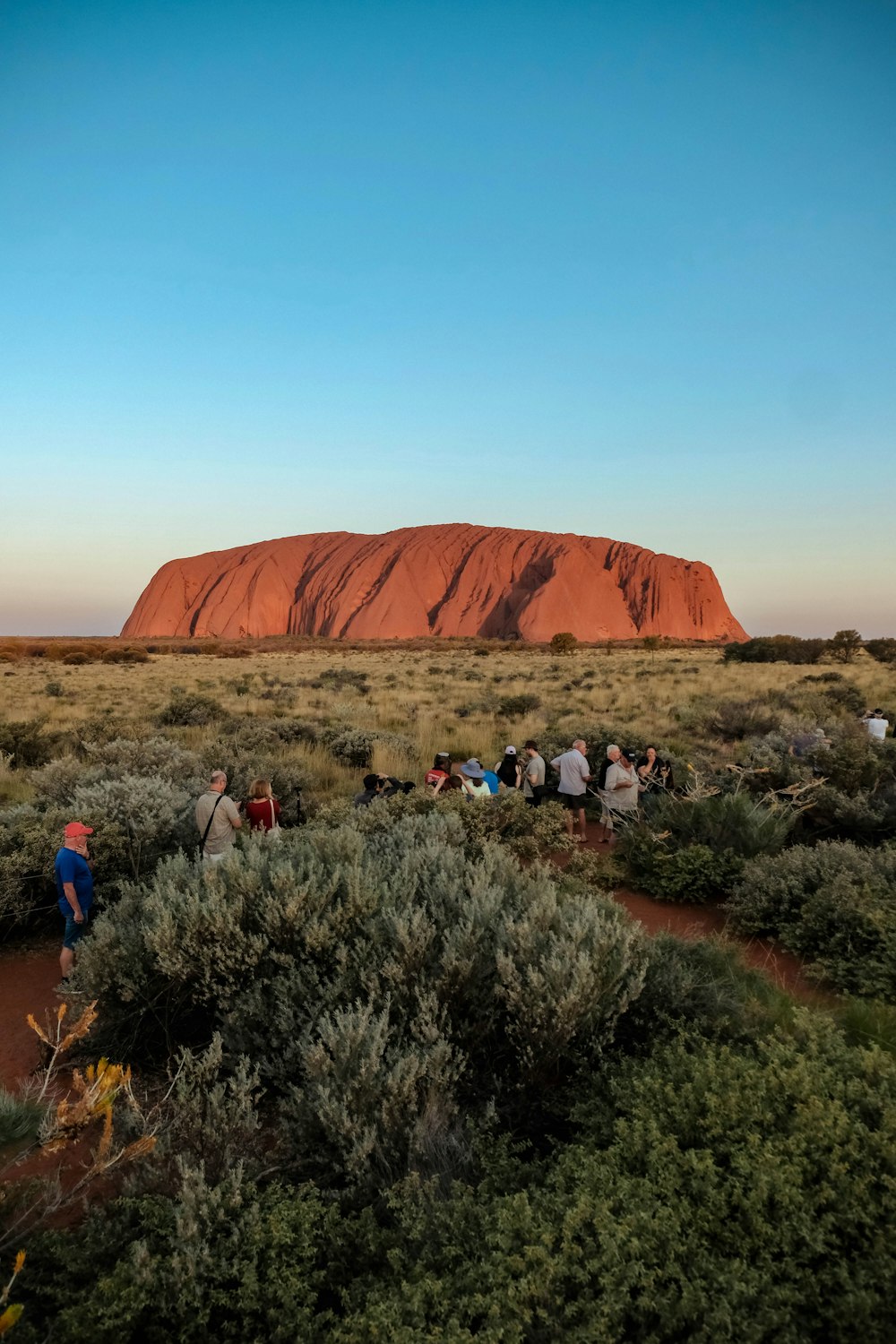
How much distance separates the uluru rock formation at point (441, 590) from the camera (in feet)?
335

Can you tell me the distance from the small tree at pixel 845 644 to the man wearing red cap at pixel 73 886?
40.8m

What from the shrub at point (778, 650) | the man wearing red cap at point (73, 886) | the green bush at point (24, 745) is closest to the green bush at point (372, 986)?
the man wearing red cap at point (73, 886)

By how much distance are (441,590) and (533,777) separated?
100m

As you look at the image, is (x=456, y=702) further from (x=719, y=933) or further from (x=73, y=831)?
(x=73, y=831)

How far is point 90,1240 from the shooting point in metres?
2.45

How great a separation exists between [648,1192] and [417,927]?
176 centimetres

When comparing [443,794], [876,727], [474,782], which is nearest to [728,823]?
[474,782]

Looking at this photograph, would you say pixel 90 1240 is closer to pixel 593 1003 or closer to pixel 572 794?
pixel 593 1003

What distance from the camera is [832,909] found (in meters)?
5.50

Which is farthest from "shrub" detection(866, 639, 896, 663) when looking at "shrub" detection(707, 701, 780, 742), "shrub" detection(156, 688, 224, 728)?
"shrub" detection(156, 688, 224, 728)

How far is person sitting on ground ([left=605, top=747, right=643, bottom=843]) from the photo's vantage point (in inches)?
354

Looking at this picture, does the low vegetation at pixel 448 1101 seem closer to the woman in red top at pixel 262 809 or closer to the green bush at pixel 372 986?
the green bush at pixel 372 986

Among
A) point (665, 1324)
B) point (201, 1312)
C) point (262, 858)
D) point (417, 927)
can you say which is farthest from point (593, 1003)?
point (262, 858)

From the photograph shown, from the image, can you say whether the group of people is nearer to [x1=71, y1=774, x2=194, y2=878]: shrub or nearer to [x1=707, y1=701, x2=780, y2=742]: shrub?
[x1=71, y1=774, x2=194, y2=878]: shrub
